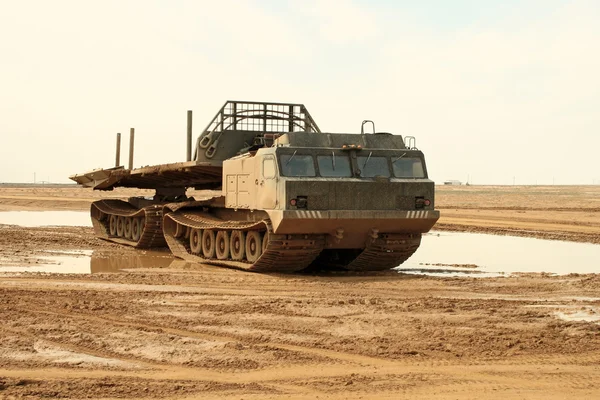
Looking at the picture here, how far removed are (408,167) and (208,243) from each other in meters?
4.52

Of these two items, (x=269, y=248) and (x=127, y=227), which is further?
(x=127, y=227)

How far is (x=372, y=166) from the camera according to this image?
53.9ft

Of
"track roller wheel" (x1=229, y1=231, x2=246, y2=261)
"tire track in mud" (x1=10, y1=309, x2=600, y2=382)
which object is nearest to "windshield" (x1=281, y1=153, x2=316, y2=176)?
"track roller wheel" (x1=229, y1=231, x2=246, y2=261)

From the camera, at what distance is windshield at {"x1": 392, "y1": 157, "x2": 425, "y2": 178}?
16594 mm

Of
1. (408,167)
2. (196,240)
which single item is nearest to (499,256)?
(408,167)

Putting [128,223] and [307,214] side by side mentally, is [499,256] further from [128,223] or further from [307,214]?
[128,223]

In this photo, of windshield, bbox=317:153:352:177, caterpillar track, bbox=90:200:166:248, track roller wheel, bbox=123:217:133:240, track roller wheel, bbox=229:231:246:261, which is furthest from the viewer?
track roller wheel, bbox=123:217:133:240

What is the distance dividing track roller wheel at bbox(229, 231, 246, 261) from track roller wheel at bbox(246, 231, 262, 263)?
0.21 metres

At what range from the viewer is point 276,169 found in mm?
15586

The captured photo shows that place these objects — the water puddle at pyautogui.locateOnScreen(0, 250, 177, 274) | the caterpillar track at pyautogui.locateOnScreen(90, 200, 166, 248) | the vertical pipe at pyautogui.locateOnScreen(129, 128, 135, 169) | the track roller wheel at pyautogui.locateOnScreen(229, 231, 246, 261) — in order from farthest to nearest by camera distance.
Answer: the vertical pipe at pyautogui.locateOnScreen(129, 128, 135, 169), the caterpillar track at pyautogui.locateOnScreen(90, 200, 166, 248), the track roller wheel at pyautogui.locateOnScreen(229, 231, 246, 261), the water puddle at pyautogui.locateOnScreen(0, 250, 177, 274)

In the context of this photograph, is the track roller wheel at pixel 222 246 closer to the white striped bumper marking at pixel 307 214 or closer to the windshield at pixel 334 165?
the windshield at pixel 334 165

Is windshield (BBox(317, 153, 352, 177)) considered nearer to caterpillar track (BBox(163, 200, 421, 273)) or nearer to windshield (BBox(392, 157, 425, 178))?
windshield (BBox(392, 157, 425, 178))

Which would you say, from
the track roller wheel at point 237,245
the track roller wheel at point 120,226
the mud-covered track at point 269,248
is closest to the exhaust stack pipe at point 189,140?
the mud-covered track at point 269,248

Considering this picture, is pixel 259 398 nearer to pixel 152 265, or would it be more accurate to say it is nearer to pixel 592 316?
pixel 592 316
